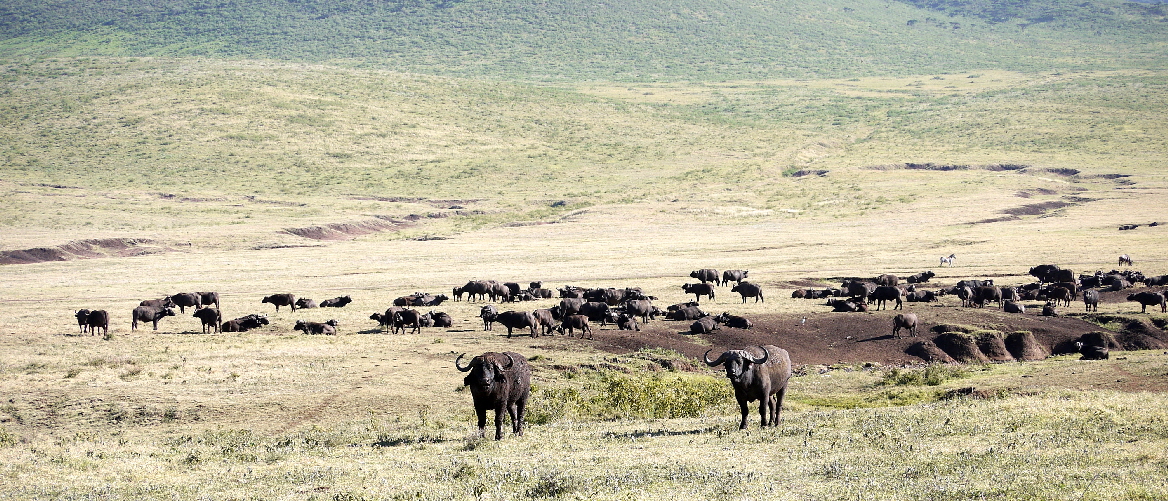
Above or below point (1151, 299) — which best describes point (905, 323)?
below

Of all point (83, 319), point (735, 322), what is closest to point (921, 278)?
point (735, 322)

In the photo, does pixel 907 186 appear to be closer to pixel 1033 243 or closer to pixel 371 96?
pixel 1033 243

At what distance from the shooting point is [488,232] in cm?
8612

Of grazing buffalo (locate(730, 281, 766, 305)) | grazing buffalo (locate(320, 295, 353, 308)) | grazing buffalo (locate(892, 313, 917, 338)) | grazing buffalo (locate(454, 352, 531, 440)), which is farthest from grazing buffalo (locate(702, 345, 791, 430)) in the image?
grazing buffalo (locate(320, 295, 353, 308))

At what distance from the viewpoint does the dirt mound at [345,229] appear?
83.8m

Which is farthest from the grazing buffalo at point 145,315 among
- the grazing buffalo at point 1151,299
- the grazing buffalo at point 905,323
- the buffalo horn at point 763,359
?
the grazing buffalo at point 1151,299

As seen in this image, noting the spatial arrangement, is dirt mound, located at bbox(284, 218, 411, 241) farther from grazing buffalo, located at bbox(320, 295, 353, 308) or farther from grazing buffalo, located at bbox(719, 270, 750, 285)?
grazing buffalo, located at bbox(719, 270, 750, 285)

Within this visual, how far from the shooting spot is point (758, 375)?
17.4 metres

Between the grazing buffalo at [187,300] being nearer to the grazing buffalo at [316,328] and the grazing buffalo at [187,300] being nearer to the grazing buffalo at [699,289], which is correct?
the grazing buffalo at [316,328]

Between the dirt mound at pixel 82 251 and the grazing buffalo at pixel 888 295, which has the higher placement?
the dirt mound at pixel 82 251

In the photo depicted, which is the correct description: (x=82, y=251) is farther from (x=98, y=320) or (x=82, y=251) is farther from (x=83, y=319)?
(x=98, y=320)

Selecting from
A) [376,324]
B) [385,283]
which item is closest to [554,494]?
[376,324]

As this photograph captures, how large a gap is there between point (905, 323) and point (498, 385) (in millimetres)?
20961

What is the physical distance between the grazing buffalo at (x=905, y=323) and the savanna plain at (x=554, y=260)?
68 cm
